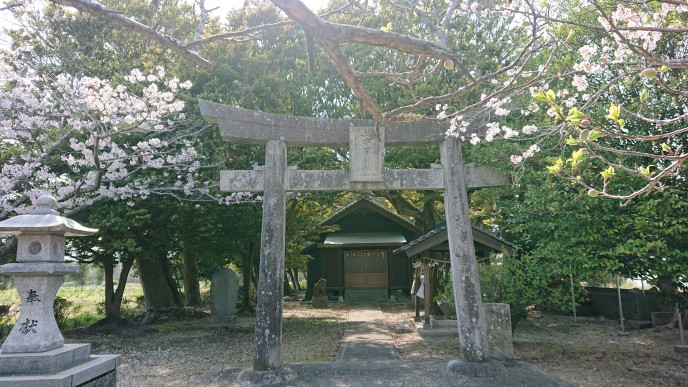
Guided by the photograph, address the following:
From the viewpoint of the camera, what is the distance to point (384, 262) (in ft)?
74.1

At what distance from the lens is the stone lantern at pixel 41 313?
4.85 meters

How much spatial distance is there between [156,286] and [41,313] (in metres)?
12.7

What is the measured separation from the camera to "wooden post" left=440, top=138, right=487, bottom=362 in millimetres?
7062

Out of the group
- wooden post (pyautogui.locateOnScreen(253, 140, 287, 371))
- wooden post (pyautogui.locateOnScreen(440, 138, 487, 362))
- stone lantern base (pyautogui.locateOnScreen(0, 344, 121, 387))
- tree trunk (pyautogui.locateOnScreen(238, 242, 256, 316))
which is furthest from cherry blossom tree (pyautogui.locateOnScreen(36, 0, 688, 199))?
tree trunk (pyautogui.locateOnScreen(238, 242, 256, 316))

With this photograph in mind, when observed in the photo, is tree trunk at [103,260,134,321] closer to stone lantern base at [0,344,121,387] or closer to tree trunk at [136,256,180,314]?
tree trunk at [136,256,180,314]

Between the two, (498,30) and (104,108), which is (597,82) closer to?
(498,30)

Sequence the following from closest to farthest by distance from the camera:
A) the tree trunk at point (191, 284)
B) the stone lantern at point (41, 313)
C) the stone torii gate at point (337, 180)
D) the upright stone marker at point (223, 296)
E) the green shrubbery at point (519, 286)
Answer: the stone lantern at point (41, 313) < the stone torii gate at point (337, 180) < the green shrubbery at point (519, 286) < the upright stone marker at point (223, 296) < the tree trunk at point (191, 284)

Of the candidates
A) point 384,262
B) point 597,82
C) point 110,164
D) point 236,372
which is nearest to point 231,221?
point 110,164

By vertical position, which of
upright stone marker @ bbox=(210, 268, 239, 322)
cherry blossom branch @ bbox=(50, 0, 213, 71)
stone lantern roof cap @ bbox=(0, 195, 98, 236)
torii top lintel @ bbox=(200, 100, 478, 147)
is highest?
torii top lintel @ bbox=(200, 100, 478, 147)

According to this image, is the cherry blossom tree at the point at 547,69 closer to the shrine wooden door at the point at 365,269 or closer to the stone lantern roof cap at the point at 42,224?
the stone lantern roof cap at the point at 42,224

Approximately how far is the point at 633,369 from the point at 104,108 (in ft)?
39.6

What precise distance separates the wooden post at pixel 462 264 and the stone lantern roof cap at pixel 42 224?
19.2ft

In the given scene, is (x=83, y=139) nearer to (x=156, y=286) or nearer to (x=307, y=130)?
(x=307, y=130)

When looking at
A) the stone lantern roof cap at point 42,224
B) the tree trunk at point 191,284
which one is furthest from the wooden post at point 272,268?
the tree trunk at point 191,284
